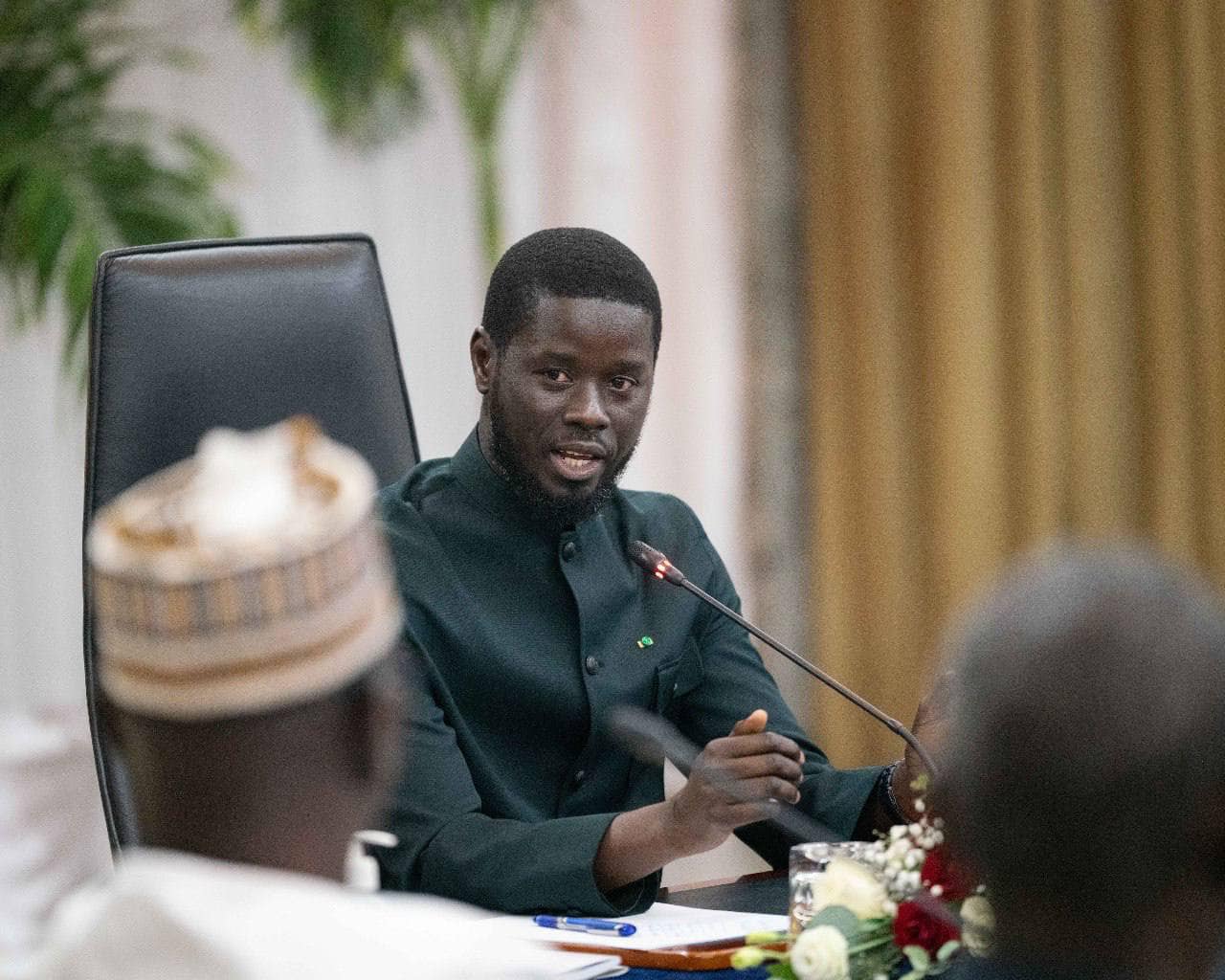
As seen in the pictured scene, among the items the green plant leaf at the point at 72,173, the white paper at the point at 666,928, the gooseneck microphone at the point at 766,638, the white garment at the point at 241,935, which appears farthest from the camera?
the green plant leaf at the point at 72,173

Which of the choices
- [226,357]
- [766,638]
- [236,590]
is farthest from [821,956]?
[226,357]

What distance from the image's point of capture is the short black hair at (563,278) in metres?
2.13

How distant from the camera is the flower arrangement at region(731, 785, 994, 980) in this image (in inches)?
57.4

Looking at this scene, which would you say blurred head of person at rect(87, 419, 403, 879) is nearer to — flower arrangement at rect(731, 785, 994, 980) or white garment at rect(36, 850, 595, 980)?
white garment at rect(36, 850, 595, 980)

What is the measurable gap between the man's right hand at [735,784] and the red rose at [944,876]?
0.24 meters

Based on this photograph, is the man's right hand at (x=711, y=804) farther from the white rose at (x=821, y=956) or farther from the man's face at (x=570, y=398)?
the man's face at (x=570, y=398)

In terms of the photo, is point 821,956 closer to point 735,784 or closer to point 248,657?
point 735,784

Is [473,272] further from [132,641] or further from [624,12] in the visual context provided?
[132,641]

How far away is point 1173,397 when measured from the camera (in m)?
3.98

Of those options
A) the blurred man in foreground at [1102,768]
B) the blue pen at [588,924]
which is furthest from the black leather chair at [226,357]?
the blurred man in foreground at [1102,768]

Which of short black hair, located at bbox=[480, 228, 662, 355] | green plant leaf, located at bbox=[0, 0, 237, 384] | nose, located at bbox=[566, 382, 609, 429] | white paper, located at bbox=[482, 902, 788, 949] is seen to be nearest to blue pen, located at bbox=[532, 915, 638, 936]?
white paper, located at bbox=[482, 902, 788, 949]

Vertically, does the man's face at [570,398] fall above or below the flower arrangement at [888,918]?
above

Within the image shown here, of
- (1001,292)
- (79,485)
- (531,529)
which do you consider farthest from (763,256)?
(531,529)

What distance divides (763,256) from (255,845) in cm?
390
